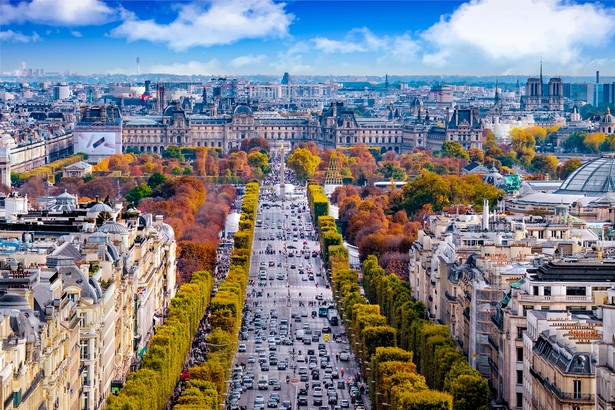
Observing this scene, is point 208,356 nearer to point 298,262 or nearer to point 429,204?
point 298,262

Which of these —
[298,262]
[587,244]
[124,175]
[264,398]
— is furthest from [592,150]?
[264,398]

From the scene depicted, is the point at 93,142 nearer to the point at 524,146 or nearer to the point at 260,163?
the point at 260,163

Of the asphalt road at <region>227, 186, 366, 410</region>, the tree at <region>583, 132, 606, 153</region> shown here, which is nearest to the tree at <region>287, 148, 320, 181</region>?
the tree at <region>583, 132, 606, 153</region>

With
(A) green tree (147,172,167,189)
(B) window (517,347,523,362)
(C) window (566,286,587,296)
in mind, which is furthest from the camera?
(A) green tree (147,172,167,189)

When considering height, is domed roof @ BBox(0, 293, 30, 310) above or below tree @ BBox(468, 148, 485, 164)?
above

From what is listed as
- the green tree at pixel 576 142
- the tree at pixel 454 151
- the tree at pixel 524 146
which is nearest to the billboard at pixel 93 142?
the tree at pixel 454 151

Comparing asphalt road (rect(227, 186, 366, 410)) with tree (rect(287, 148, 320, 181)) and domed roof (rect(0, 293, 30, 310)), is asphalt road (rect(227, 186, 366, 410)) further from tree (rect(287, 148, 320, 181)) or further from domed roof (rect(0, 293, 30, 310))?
tree (rect(287, 148, 320, 181))
